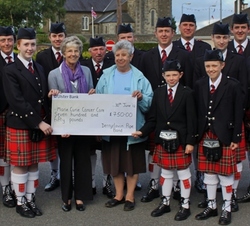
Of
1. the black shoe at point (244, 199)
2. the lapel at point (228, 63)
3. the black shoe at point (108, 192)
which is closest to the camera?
the lapel at point (228, 63)

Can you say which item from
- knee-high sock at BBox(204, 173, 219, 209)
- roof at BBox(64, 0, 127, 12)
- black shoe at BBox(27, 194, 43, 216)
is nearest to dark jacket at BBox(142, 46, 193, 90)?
knee-high sock at BBox(204, 173, 219, 209)

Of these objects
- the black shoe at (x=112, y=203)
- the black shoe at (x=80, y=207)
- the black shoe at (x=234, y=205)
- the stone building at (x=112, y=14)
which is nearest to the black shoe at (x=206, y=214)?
the black shoe at (x=234, y=205)

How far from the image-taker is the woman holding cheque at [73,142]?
17.7 ft

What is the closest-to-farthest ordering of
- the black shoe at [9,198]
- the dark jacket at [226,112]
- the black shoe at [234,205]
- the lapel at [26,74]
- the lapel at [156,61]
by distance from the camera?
1. the dark jacket at [226,112]
2. the lapel at [26,74]
3. the black shoe at [234,205]
4. the black shoe at [9,198]
5. the lapel at [156,61]

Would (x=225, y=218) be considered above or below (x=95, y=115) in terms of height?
below

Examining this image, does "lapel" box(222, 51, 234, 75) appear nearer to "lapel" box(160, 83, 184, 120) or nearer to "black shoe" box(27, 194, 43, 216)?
"lapel" box(160, 83, 184, 120)

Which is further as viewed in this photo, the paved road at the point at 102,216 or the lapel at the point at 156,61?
the lapel at the point at 156,61

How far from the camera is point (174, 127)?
534cm

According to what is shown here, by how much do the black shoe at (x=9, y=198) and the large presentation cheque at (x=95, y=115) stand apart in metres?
1.22

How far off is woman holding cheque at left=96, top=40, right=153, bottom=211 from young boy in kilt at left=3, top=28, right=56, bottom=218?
77 centimetres

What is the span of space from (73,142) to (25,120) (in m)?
0.73

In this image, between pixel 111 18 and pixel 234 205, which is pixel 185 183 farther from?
pixel 111 18

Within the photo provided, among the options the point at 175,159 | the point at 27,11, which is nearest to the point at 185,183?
the point at 175,159

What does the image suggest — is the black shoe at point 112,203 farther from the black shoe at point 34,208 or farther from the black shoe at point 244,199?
the black shoe at point 244,199
